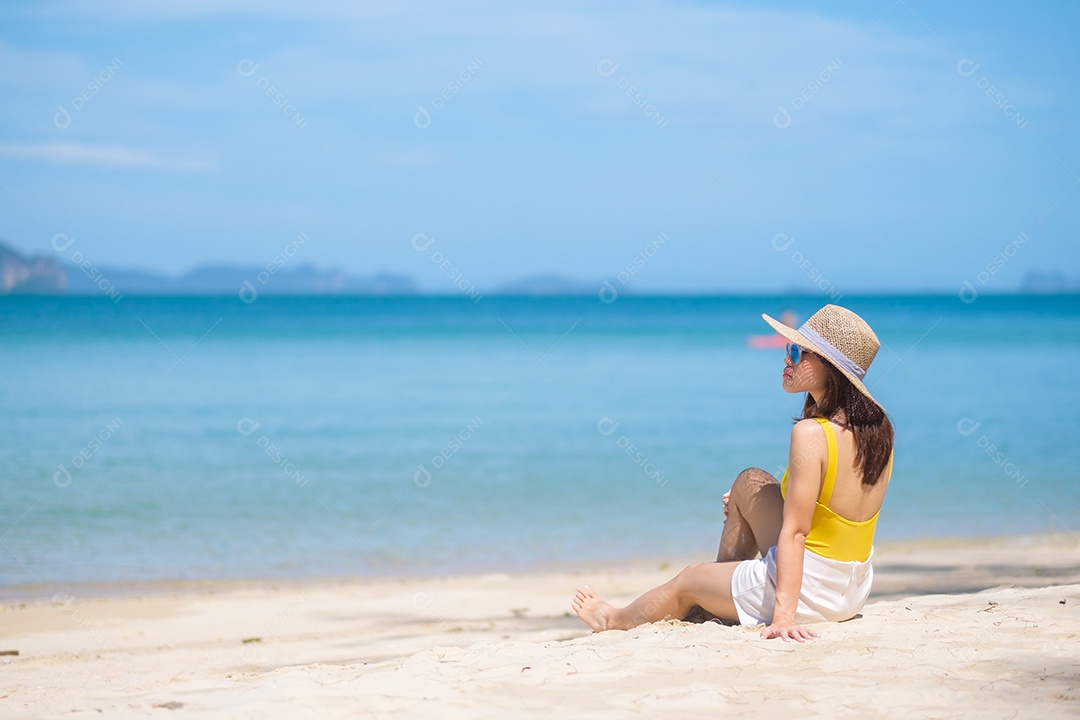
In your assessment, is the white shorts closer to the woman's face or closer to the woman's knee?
the woman's knee

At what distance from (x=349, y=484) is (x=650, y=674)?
914 centimetres

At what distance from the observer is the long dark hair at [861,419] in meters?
4.31

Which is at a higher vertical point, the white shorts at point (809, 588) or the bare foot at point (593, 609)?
the white shorts at point (809, 588)

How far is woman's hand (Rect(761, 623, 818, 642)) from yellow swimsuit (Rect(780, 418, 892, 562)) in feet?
1.13

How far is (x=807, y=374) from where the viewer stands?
175 inches

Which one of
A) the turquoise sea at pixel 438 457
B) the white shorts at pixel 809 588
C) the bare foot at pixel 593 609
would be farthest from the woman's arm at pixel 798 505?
the turquoise sea at pixel 438 457

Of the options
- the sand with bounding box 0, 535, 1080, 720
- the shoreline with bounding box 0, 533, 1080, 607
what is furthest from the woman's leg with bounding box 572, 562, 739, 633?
the shoreline with bounding box 0, 533, 1080, 607

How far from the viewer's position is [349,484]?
12.7 meters

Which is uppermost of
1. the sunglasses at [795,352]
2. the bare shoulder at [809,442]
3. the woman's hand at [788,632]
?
the sunglasses at [795,352]

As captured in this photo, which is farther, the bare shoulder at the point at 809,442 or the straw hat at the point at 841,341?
the straw hat at the point at 841,341

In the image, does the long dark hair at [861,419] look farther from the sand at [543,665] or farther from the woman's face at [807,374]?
the sand at [543,665]

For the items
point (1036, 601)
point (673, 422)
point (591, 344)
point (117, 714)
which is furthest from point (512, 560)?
point (591, 344)

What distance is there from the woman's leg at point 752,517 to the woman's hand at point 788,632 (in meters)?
0.38

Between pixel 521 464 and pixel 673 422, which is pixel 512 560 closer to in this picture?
pixel 521 464
